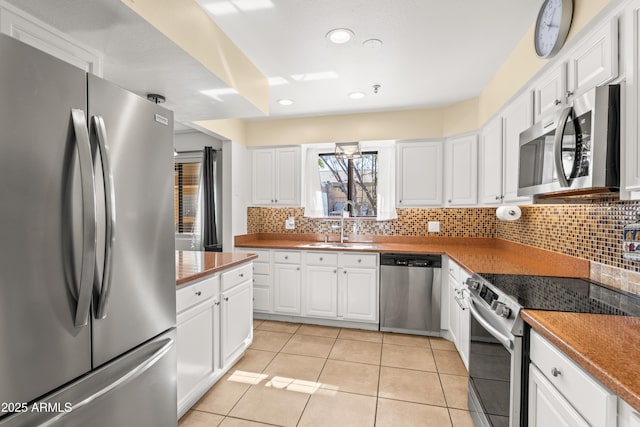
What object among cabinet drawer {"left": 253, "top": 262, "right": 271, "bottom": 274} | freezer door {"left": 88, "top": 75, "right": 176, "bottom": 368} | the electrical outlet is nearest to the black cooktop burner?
freezer door {"left": 88, "top": 75, "right": 176, "bottom": 368}

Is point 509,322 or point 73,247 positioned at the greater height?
point 73,247

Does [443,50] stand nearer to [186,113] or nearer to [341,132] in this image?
[341,132]

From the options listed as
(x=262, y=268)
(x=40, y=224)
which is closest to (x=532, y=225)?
(x=262, y=268)

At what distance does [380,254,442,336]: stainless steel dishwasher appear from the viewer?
10.7ft

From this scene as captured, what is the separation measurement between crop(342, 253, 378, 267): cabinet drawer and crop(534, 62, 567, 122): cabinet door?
2002 mm

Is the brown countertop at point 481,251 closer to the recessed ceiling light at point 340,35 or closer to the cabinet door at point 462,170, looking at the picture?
the cabinet door at point 462,170

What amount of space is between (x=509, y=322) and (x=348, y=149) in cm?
278

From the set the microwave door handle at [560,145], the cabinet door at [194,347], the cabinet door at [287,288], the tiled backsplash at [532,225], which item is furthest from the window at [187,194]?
the microwave door handle at [560,145]

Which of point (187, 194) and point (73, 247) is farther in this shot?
point (187, 194)

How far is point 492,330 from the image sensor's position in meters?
1.56

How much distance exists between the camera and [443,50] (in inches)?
91.7

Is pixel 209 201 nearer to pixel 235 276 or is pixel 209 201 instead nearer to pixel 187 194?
pixel 187 194

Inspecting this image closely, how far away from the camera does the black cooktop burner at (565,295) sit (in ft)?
4.39

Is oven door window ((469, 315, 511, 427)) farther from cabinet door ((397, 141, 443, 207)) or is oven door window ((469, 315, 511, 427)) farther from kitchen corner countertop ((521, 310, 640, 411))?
cabinet door ((397, 141, 443, 207))
